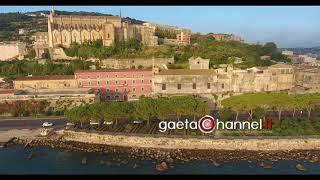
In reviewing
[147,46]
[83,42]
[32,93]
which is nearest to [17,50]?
[83,42]

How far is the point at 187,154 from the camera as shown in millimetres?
12148

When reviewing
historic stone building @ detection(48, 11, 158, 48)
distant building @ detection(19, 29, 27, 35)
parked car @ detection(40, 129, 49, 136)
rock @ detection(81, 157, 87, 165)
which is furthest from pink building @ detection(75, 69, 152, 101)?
distant building @ detection(19, 29, 27, 35)

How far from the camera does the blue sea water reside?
1080cm

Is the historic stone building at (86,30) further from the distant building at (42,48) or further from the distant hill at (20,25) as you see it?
the distant hill at (20,25)

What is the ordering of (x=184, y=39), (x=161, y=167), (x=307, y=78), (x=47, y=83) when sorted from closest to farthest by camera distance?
(x=161, y=167) < (x=47, y=83) < (x=307, y=78) < (x=184, y=39)

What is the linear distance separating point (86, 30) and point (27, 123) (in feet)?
35.7

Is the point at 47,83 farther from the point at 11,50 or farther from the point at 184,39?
the point at 184,39

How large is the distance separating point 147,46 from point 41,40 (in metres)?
8.52

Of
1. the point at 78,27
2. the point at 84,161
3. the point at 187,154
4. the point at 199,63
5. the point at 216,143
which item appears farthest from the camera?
the point at 78,27

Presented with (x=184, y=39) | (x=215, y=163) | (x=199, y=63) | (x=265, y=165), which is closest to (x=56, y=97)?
(x=199, y=63)

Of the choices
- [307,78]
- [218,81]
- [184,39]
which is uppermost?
[184,39]

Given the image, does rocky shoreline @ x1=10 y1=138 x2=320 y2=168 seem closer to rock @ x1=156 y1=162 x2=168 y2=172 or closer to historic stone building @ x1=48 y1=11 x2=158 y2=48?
rock @ x1=156 y1=162 x2=168 y2=172

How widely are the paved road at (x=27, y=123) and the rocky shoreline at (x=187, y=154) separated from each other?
1.62 meters

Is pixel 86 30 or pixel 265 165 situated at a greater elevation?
pixel 86 30
